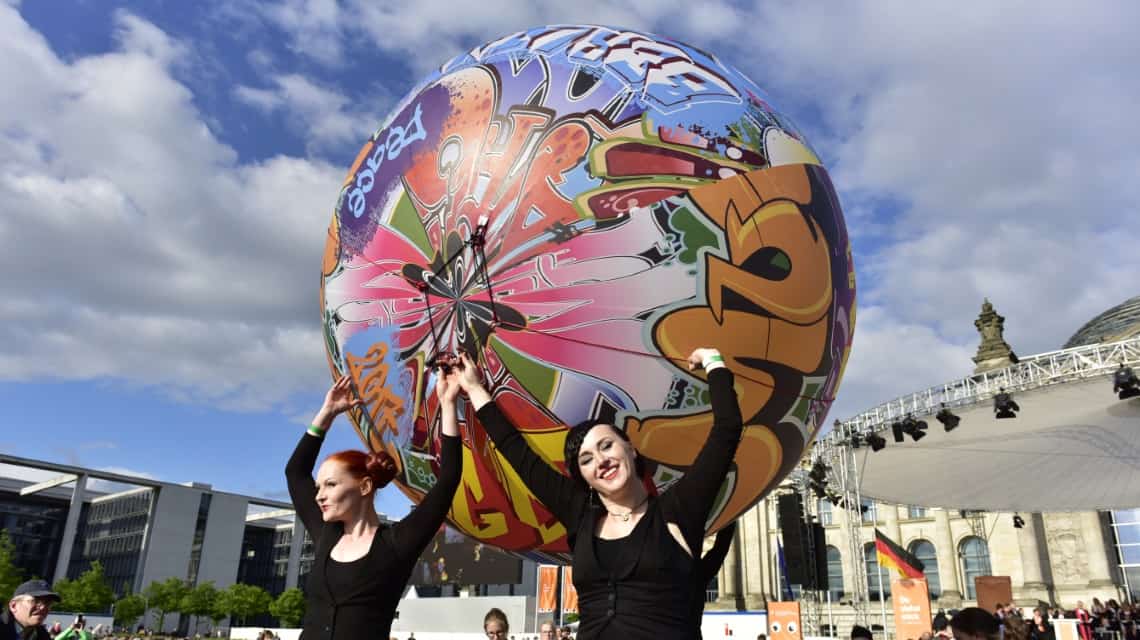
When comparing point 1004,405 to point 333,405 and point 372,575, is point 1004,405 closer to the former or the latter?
point 333,405

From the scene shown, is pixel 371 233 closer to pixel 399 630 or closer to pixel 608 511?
pixel 608 511

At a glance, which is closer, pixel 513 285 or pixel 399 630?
pixel 513 285

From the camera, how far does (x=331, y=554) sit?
8.80 ft

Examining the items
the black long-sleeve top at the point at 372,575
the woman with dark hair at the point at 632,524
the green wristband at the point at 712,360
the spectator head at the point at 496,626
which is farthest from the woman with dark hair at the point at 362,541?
the spectator head at the point at 496,626

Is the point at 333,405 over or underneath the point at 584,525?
over

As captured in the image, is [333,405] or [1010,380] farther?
[1010,380]

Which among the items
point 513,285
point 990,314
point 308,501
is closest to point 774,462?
point 513,285

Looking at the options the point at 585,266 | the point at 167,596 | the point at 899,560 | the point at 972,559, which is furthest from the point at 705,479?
the point at 167,596

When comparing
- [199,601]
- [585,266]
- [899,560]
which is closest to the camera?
[585,266]

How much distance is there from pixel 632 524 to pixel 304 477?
1.63m

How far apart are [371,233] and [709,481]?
290 centimetres

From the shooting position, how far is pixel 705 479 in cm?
234

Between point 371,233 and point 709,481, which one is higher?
point 371,233

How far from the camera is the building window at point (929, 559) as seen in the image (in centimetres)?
4638
